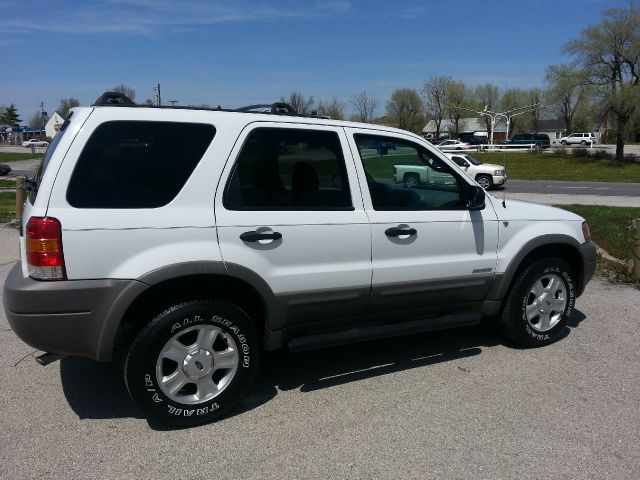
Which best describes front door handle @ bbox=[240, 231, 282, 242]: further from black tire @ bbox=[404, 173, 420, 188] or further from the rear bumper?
black tire @ bbox=[404, 173, 420, 188]

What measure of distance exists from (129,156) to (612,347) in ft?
13.9

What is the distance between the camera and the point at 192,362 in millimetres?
3434

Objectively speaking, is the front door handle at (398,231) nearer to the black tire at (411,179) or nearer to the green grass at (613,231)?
the black tire at (411,179)

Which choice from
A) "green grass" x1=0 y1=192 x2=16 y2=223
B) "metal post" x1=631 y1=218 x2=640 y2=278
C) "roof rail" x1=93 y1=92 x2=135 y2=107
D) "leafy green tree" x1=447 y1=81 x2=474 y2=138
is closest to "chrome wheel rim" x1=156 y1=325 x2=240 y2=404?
"roof rail" x1=93 y1=92 x2=135 y2=107

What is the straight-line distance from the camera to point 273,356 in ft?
15.3

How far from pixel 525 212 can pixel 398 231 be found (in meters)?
1.35

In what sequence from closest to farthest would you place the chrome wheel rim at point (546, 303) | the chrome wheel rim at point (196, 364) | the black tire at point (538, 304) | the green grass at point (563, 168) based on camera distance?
1. the chrome wheel rim at point (196, 364)
2. the black tire at point (538, 304)
3. the chrome wheel rim at point (546, 303)
4. the green grass at point (563, 168)

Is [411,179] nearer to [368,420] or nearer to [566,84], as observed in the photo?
[368,420]

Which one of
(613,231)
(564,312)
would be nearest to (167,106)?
(564,312)

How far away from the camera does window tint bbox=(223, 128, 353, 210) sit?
11.7 ft

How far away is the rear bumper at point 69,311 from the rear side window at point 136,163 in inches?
18.6

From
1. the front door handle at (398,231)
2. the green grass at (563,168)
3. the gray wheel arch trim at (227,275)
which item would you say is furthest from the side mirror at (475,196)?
the green grass at (563,168)

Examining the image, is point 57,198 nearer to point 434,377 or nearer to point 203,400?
point 203,400

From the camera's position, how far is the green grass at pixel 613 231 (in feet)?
26.9
